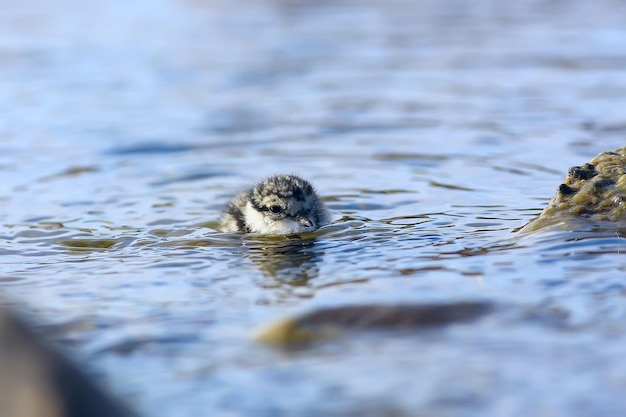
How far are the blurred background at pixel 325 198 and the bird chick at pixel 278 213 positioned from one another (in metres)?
0.23

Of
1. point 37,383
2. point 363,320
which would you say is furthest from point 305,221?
point 37,383

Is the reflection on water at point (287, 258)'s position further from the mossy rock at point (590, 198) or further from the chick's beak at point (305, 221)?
the mossy rock at point (590, 198)

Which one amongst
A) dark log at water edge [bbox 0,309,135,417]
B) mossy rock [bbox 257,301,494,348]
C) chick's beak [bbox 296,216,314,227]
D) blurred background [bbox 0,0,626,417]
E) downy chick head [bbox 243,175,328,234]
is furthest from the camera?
downy chick head [bbox 243,175,328,234]

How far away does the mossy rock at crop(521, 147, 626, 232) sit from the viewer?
679 centimetres

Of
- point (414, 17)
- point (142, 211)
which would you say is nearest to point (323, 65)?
point (414, 17)

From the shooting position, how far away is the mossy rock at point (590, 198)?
22.3 feet

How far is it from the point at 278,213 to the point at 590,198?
2.45 metres

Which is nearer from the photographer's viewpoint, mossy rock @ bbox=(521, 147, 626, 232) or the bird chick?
mossy rock @ bbox=(521, 147, 626, 232)

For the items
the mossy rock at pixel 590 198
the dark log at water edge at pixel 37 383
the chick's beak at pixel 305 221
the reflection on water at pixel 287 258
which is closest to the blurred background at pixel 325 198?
the reflection on water at pixel 287 258

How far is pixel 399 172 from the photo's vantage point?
9602 mm

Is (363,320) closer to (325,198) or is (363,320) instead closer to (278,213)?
(278,213)

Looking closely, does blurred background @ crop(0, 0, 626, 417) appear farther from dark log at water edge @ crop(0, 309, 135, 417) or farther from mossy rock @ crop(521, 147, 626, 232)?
dark log at water edge @ crop(0, 309, 135, 417)

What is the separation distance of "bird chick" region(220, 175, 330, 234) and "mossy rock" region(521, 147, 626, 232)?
1.79m

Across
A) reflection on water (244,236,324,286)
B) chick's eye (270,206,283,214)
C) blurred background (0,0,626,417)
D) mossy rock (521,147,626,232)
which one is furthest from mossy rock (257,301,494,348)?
chick's eye (270,206,283,214)
